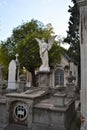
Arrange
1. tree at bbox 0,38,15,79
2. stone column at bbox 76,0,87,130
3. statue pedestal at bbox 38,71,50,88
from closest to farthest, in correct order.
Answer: stone column at bbox 76,0,87,130 → statue pedestal at bbox 38,71,50,88 → tree at bbox 0,38,15,79

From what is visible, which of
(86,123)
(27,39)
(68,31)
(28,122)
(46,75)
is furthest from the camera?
(27,39)

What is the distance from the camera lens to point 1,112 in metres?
6.85

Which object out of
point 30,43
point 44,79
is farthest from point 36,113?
point 30,43

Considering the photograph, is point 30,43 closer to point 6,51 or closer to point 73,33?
point 6,51

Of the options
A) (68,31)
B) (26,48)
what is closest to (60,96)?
(68,31)

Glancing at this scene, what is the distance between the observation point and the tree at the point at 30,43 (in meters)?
24.0

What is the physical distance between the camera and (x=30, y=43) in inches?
948

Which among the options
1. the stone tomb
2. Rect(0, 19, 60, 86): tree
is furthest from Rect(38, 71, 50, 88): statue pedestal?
Rect(0, 19, 60, 86): tree

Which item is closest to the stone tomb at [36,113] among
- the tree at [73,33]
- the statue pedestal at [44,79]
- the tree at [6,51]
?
the statue pedestal at [44,79]

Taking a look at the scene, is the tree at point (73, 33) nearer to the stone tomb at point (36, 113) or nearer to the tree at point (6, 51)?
the stone tomb at point (36, 113)

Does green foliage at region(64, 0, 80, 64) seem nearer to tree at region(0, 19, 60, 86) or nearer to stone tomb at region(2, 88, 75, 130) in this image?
tree at region(0, 19, 60, 86)

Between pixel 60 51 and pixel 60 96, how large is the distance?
2007 centimetres

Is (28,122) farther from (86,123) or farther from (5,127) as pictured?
(86,123)

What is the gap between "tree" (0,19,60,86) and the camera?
78.6ft
